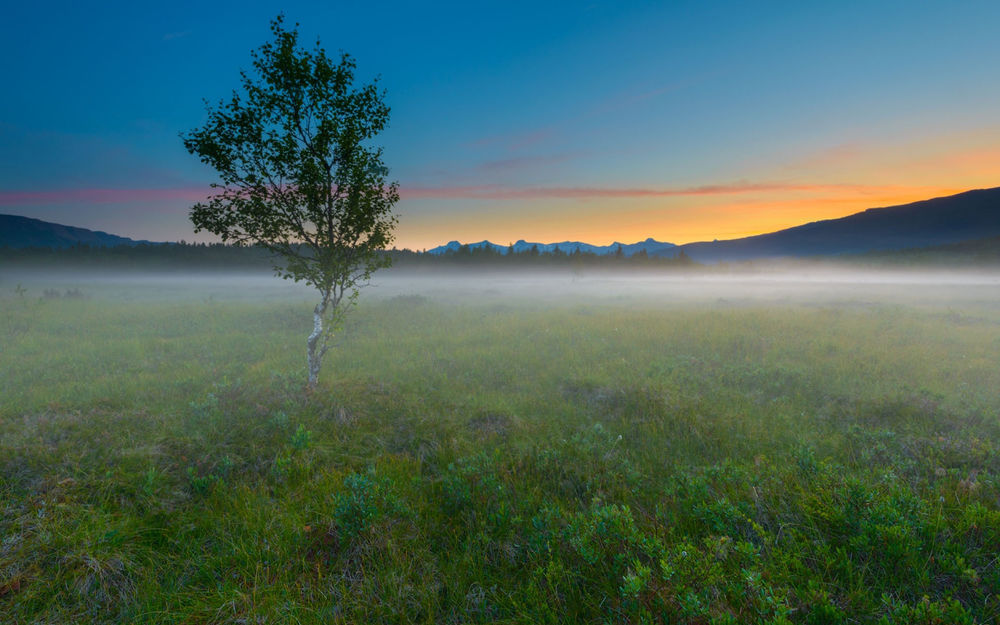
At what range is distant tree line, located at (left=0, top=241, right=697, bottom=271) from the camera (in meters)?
114

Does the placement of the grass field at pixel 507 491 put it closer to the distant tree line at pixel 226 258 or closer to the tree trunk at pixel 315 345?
the tree trunk at pixel 315 345

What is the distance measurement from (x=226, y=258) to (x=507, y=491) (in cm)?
15192

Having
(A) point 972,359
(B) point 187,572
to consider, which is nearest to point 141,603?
(B) point 187,572

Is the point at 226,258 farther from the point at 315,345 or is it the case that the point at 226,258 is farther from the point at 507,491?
the point at 507,491

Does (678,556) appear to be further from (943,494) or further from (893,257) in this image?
(893,257)

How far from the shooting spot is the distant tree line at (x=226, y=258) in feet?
374

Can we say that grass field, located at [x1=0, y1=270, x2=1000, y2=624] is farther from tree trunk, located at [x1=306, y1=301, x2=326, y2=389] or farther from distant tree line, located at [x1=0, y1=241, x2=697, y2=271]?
distant tree line, located at [x1=0, y1=241, x2=697, y2=271]

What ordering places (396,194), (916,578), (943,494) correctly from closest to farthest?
(916,578), (943,494), (396,194)

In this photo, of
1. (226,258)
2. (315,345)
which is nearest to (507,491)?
(315,345)

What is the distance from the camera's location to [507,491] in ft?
20.4

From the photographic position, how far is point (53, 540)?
4.62 m

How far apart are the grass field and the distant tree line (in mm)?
99706

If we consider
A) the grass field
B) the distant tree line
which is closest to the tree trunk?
the grass field

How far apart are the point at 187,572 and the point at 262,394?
7.87 meters
